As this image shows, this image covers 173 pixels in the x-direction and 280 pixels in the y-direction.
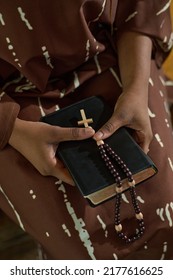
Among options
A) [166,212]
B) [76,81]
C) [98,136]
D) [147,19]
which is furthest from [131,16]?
[166,212]

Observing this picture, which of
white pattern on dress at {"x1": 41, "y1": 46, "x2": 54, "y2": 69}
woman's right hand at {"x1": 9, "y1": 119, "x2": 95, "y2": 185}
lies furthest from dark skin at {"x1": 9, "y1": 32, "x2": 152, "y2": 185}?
white pattern on dress at {"x1": 41, "y1": 46, "x2": 54, "y2": 69}

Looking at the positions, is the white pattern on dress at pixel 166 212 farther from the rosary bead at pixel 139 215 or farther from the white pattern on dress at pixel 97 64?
the white pattern on dress at pixel 97 64

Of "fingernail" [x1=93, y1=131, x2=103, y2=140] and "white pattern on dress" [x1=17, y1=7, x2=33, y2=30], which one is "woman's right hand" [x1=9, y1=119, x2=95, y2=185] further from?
"white pattern on dress" [x1=17, y1=7, x2=33, y2=30]

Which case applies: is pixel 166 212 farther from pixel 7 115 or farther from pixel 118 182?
pixel 7 115

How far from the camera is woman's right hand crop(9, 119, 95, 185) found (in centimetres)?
80

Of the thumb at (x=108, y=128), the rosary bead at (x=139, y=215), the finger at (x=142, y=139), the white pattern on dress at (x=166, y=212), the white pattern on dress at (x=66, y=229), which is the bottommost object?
the white pattern on dress at (x=166, y=212)

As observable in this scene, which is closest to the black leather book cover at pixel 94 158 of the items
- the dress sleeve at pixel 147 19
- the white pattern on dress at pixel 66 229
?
the white pattern on dress at pixel 66 229

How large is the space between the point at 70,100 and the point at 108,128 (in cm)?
16

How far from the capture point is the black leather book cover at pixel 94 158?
759 mm

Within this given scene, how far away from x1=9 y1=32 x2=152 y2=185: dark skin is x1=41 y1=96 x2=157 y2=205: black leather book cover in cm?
2

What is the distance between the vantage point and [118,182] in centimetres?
76

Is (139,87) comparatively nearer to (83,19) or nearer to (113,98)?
(113,98)
